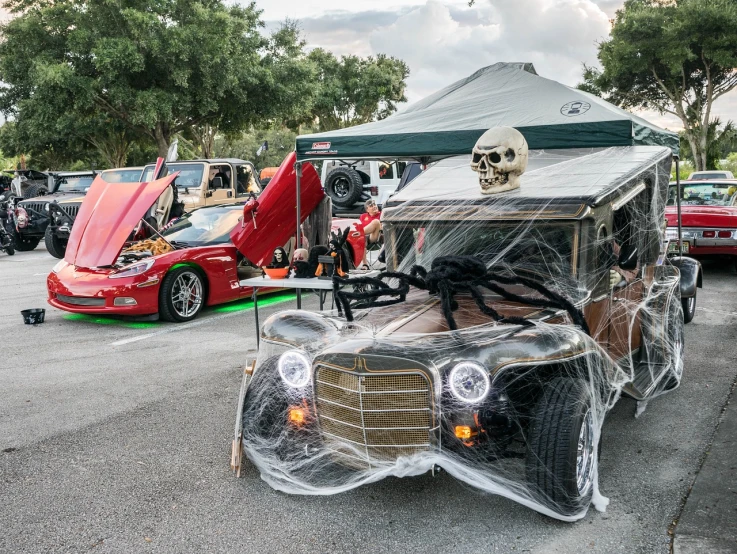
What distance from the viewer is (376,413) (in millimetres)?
3348

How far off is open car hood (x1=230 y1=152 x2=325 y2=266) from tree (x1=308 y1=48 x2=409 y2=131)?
101ft

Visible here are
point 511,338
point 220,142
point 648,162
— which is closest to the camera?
point 511,338

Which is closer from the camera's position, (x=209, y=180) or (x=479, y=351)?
(x=479, y=351)

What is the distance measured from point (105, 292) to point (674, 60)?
2349 centimetres

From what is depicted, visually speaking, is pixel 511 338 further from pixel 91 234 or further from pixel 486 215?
pixel 91 234

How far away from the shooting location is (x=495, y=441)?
3391mm

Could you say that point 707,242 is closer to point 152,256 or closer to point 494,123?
point 494,123

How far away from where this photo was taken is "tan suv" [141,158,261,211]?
1359 cm

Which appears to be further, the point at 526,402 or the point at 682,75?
the point at 682,75

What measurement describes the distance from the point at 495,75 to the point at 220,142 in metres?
55.6

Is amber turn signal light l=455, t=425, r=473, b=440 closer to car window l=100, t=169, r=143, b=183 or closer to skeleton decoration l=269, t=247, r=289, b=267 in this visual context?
skeleton decoration l=269, t=247, r=289, b=267

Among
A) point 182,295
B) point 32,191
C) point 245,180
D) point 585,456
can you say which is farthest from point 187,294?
point 32,191

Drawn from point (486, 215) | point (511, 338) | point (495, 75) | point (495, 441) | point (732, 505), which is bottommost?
point (732, 505)

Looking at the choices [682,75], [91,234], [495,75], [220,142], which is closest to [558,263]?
[495,75]
